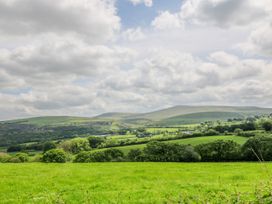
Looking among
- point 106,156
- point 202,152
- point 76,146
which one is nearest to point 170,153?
point 202,152

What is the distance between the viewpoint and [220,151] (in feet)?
206

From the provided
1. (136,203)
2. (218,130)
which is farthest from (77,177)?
(218,130)

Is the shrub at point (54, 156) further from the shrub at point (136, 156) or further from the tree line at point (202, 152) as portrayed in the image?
the shrub at point (136, 156)

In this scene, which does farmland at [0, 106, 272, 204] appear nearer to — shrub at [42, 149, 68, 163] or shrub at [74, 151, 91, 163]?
shrub at [42, 149, 68, 163]

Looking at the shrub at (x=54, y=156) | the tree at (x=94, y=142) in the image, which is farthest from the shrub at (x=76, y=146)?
the shrub at (x=54, y=156)

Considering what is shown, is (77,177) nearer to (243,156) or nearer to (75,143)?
(243,156)

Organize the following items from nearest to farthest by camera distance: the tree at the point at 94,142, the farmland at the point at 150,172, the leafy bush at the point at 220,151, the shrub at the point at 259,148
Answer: the farmland at the point at 150,172 < the shrub at the point at 259,148 < the leafy bush at the point at 220,151 < the tree at the point at 94,142

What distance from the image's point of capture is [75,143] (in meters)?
127

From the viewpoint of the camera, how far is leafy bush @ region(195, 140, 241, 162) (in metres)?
61.8

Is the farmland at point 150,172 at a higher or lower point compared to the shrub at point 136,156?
higher

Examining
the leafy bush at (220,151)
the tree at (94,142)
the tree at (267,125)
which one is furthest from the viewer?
the tree at (94,142)

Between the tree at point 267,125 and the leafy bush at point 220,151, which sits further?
the tree at point 267,125

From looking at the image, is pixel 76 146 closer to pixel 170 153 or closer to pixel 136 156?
pixel 136 156

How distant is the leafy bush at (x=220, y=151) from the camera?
2432 inches
